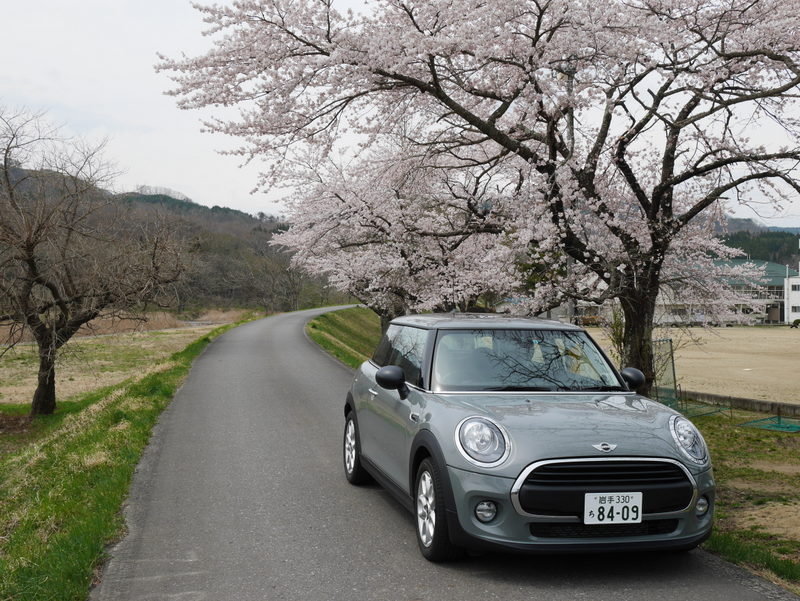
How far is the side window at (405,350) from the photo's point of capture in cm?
550

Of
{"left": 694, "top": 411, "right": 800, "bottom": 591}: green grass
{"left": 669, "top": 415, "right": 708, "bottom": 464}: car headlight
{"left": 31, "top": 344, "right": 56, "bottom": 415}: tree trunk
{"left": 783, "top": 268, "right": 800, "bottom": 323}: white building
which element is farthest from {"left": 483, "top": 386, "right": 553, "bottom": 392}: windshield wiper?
{"left": 783, "top": 268, "right": 800, "bottom": 323}: white building

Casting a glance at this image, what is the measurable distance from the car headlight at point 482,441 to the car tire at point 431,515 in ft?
0.86

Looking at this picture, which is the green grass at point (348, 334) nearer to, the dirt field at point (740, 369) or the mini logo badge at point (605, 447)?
the dirt field at point (740, 369)

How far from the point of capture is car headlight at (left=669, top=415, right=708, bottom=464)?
4340 millimetres

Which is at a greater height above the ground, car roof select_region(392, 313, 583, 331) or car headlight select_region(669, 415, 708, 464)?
car roof select_region(392, 313, 583, 331)

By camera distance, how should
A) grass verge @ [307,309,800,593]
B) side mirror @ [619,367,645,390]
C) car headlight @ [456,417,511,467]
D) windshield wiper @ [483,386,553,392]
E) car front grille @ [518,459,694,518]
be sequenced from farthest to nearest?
1. side mirror @ [619,367,645,390]
2. windshield wiper @ [483,386,553,392]
3. grass verge @ [307,309,800,593]
4. car headlight @ [456,417,511,467]
5. car front grille @ [518,459,694,518]

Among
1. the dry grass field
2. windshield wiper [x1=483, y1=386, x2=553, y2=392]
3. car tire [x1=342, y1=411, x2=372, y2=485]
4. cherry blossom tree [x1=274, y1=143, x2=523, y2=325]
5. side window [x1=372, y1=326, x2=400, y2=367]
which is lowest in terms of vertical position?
the dry grass field

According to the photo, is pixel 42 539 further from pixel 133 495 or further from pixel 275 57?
pixel 275 57

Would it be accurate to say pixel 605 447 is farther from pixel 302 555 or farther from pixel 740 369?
pixel 740 369

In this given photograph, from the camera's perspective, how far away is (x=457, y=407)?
4.64 meters

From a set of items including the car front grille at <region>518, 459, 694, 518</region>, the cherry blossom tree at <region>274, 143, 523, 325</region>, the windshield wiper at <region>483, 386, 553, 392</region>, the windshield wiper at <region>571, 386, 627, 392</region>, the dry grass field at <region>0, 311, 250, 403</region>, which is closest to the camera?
the car front grille at <region>518, 459, 694, 518</region>

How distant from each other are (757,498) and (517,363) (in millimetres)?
3084

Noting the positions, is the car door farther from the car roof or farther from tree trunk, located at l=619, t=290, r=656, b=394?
tree trunk, located at l=619, t=290, r=656, b=394

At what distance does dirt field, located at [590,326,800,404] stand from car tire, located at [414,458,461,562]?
1064 cm
